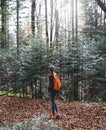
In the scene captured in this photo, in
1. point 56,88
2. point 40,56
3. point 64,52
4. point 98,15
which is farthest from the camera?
point 98,15

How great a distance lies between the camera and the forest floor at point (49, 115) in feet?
29.0

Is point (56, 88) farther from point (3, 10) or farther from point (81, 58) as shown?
point (3, 10)

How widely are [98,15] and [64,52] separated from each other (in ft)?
47.9

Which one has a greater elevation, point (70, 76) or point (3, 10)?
point (3, 10)

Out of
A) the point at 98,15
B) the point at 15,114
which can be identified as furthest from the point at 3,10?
the point at 98,15

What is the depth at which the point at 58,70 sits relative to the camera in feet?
56.6

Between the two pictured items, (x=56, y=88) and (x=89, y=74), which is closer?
(x=56, y=88)

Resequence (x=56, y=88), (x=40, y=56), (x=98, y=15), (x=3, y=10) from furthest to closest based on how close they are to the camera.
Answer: (x=98, y=15)
(x=3, y=10)
(x=40, y=56)
(x=56, y=88)

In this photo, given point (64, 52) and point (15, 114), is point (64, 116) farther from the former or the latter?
point (64, 52)

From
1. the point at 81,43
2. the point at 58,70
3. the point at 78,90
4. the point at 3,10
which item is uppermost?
the point at 3,10

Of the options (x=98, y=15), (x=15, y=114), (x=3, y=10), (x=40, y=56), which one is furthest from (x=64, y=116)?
(x=98, y=15)

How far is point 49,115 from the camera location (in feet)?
35.2

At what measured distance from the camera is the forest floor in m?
8.83

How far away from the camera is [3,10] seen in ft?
65.3
